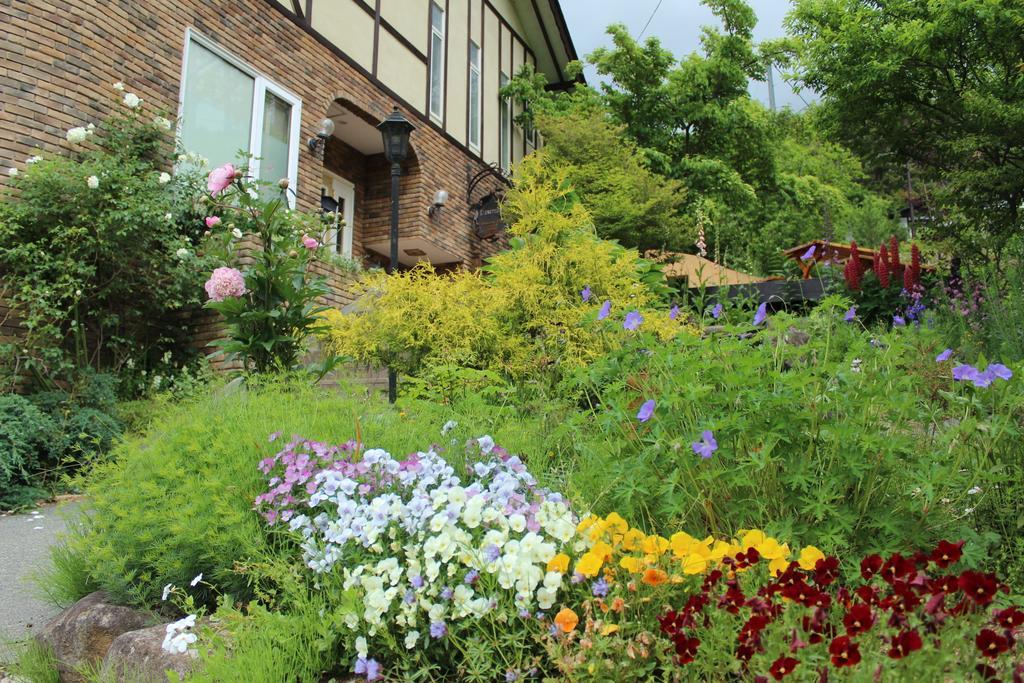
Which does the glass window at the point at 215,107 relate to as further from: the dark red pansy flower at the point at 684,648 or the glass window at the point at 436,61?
the dark red pansy flower at the point at 684,648

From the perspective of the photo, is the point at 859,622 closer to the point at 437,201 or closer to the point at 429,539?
the point at 429,539

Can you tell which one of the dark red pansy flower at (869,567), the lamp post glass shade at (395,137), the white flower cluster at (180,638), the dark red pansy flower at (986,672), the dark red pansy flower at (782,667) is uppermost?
the lamp post glass shade at (395,137)

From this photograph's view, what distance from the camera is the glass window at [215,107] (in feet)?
22.1

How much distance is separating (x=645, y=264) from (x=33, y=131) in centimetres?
471

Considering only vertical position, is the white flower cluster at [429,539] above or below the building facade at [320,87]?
below

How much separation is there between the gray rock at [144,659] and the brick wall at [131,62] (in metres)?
4.67

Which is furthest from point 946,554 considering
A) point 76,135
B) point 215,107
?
point 215,107

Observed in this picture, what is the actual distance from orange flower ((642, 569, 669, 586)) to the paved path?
204 centimetres

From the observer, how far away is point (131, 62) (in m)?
6.09

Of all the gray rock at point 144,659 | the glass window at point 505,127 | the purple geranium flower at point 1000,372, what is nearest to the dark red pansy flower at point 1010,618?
the purple geranium flower at point 1000,372

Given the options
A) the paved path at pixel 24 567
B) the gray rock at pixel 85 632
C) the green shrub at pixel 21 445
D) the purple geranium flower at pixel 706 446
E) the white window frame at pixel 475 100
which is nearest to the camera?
the purple geranium flower at pixel 706 446

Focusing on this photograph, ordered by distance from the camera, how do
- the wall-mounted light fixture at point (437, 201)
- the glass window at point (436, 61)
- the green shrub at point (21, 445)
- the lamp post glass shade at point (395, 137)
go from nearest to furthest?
the green shrub at point (21, 445) < the lamp post glass shade at point (395, 137) < the wall-mounted light fixture at point (437, 201) < the glass window at point (436, 61)

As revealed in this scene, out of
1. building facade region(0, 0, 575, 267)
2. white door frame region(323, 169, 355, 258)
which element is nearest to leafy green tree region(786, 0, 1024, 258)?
building facade region(0, 0, 575, 267)

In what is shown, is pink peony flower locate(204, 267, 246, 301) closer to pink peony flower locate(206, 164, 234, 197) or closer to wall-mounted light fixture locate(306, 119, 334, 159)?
pink peony flower locate(206, 164, 234, 197)
